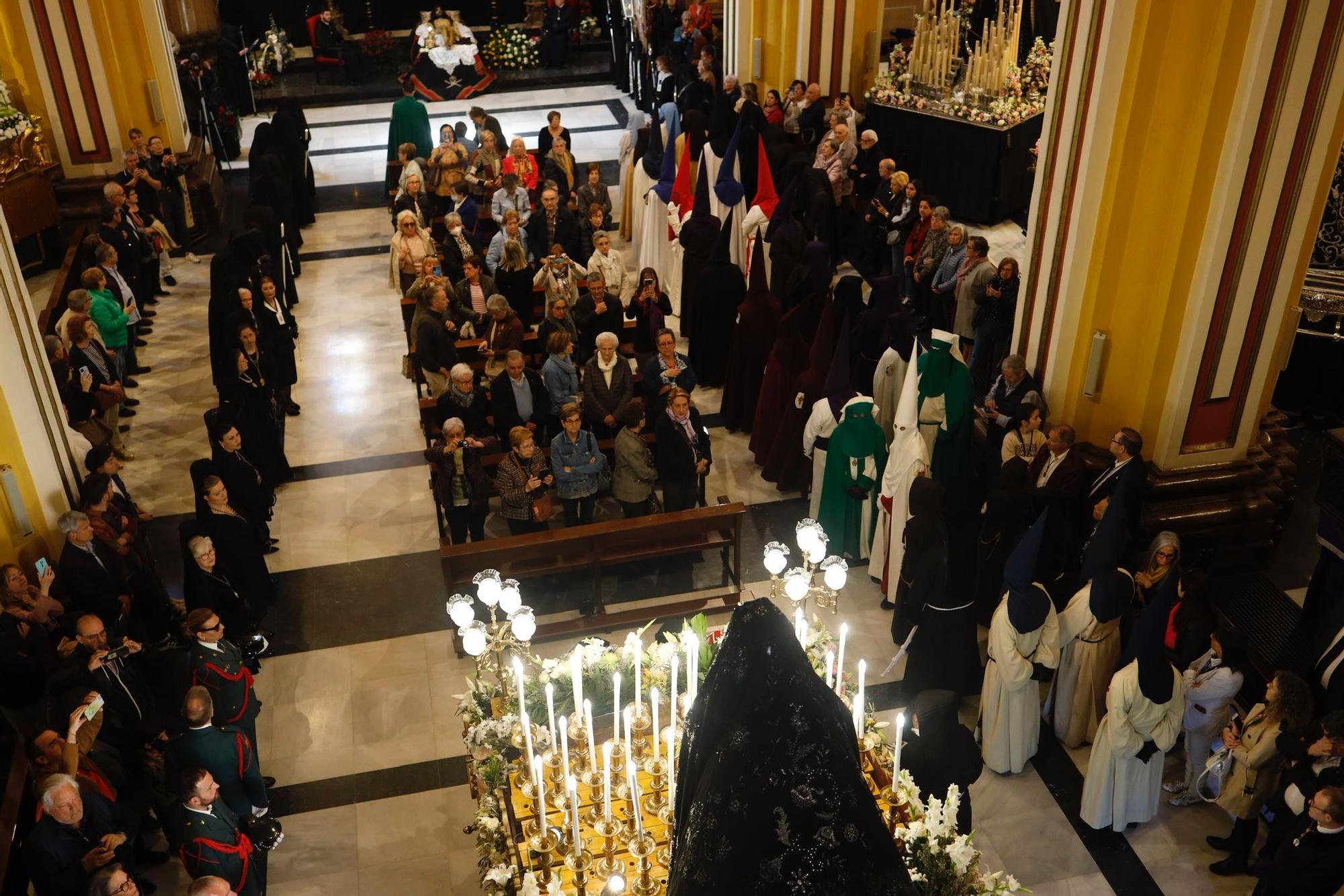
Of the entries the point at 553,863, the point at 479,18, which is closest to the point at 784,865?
the point at 553,863

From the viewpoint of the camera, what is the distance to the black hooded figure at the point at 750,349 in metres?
10.2

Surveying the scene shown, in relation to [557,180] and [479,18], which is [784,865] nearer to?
[557,180]

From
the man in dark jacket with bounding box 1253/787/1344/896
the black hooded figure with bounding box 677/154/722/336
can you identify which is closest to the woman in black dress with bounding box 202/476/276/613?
the black hooded figure with bounding box 677/154/722/336

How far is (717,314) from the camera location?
11.2 metres

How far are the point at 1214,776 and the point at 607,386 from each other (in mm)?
4859

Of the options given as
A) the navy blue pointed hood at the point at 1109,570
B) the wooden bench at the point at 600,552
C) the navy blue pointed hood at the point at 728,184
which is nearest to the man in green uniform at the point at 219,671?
the wooden bench at the point at 600,552

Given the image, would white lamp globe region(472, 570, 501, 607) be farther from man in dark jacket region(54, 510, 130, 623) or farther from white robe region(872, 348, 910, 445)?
white robe region(872, 348, 910, 445)

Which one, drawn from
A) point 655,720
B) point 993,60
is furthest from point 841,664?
point 993,60

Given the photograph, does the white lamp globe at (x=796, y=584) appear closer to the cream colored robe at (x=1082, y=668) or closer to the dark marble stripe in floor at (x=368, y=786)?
the cream colored robe at (x=1082, y=668)

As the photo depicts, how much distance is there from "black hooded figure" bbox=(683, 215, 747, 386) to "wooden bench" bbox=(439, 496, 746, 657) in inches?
A: 101

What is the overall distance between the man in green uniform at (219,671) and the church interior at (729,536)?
0.8 inches

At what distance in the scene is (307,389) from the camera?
1197cm

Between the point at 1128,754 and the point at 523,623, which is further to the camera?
the point at 1128,754

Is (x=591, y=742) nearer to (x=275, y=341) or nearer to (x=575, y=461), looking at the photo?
(x=575, y=461)
